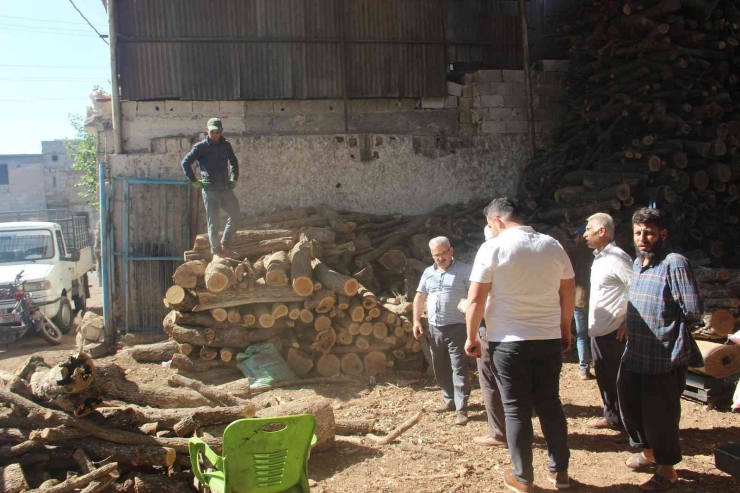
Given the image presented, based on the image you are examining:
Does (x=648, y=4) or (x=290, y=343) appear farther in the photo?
(x=648, y=4)

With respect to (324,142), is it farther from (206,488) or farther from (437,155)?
(206,488)

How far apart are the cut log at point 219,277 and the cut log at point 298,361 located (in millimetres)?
1166

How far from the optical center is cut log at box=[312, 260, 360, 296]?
7.54 meters

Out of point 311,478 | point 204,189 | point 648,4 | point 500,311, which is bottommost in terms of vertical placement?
point 311,478

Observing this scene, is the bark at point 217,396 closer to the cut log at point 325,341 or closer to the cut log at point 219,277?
the cut log at point 219,277

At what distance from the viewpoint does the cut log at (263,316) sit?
7558mm

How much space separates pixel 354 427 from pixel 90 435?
230 cm

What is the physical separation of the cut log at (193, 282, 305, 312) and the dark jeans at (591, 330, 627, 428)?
3.76m

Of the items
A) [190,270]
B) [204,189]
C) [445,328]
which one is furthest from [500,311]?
[204,189]

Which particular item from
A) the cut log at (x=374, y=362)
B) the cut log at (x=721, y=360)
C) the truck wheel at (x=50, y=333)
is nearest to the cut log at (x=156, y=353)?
the cut log at (x=374, y=362)

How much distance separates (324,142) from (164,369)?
185 inches

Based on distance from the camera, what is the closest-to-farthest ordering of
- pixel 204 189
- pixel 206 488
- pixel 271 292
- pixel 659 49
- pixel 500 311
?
pixel 206 488, pixel 500 311, pixel 271 292, pixel 204 189, pixel 659 49

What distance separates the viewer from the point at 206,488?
3869mm

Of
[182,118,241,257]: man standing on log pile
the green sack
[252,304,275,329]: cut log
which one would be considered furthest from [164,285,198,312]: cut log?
the green sack
